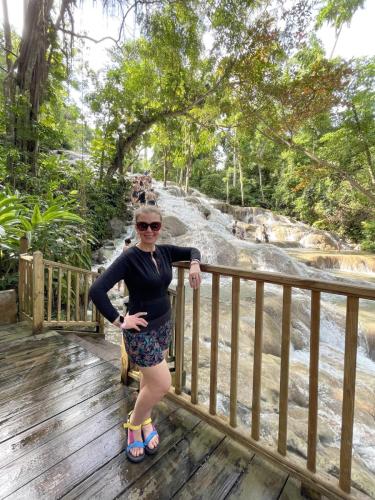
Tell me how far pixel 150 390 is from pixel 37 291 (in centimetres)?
222

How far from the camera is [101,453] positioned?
1.55 meters

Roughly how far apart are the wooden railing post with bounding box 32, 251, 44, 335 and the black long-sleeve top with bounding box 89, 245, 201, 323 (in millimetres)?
2049

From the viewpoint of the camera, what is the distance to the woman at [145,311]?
1350 millimetres

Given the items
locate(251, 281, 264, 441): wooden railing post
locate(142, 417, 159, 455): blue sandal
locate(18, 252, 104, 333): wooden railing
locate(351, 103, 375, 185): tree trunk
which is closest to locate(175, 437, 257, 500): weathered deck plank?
locate(251, 281, 264, 441): wooden railing post

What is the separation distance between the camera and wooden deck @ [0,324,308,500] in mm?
1343

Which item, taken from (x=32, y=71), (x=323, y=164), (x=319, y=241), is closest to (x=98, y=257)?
(x=32, y=71)

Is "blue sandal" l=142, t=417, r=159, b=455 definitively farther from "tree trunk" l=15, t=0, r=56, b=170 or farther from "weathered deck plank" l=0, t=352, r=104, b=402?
"tree trunk" l=15, t=0, r=56, b=170

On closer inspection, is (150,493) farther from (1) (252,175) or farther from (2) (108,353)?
(1) (252,175)

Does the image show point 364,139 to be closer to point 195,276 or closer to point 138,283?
point 195,276

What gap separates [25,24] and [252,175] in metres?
25.3

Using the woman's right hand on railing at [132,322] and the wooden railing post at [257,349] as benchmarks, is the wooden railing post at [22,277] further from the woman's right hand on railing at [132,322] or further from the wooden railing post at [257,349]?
the wooden railing post at [257,349]

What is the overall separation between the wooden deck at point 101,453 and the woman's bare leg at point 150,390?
0.47ft

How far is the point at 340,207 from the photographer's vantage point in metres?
17.7

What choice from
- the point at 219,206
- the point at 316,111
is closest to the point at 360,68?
the point at 316,111
